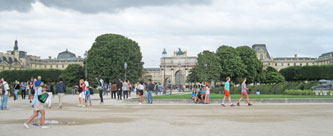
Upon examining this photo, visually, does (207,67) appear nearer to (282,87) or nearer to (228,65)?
(228,65)

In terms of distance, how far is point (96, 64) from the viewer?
59000 mm

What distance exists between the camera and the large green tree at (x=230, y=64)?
70438 millimetres

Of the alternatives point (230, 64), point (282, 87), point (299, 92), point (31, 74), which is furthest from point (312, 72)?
point (31, 74)

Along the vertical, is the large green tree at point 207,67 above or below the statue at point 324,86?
above

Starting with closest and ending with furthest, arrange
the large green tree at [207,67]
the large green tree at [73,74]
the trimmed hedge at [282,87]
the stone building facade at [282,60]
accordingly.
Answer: the trimmed hedge at [282,87] → the large green tree at [207,67] → the large green tree at [73,74] → the stone building facade at [282,60]

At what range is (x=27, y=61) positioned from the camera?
146250 mm

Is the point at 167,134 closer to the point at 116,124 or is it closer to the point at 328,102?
the point at 116,124

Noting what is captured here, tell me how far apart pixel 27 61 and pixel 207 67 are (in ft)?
362

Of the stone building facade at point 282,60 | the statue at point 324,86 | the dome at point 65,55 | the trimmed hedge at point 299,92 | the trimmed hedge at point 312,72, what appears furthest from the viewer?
the dome at point 65,55

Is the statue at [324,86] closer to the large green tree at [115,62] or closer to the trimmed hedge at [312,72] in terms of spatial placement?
the large green tree at [115,62]

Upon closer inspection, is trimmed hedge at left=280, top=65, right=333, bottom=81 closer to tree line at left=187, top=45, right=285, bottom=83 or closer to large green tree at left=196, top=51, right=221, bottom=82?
tree line at left=187, top=45, right=285, bottom=83

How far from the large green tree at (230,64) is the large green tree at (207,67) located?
965cm

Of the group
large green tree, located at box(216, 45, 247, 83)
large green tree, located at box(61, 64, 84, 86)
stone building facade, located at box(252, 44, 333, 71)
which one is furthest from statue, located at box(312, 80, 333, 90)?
stone building facade, located at box(252, 44, 333, 71)

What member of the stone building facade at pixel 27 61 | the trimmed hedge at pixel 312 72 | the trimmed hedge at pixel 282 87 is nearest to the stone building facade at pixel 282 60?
the trimmed hedge at pixel 312 72
